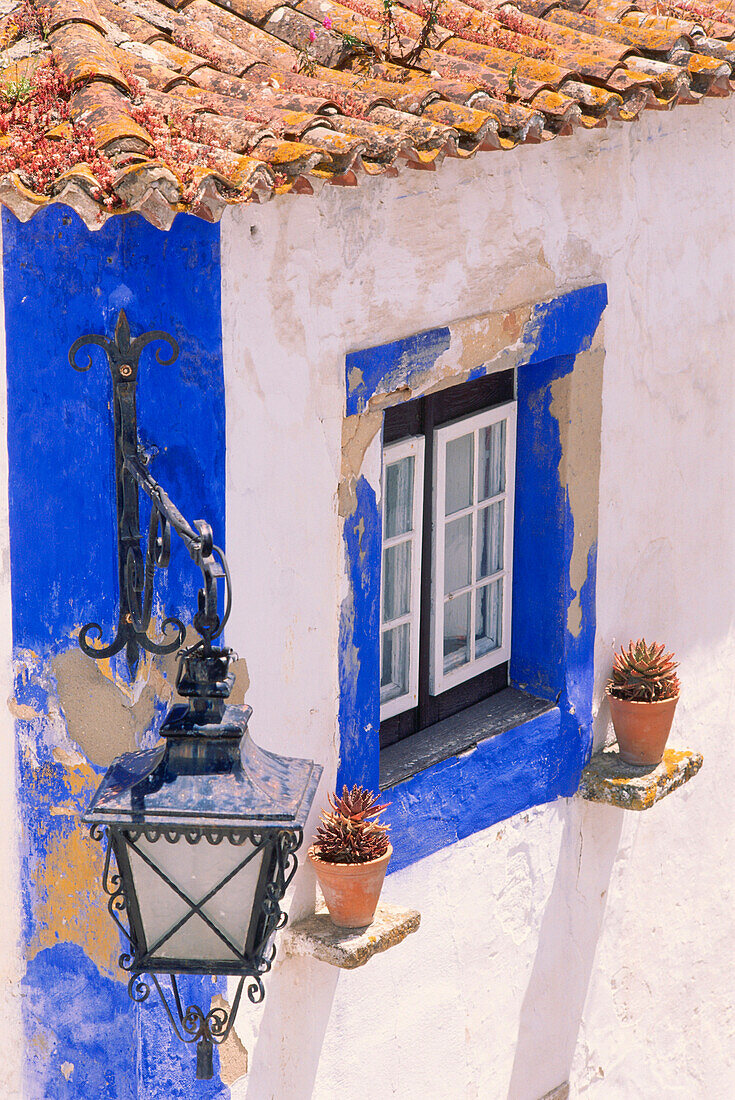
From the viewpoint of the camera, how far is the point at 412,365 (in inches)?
179

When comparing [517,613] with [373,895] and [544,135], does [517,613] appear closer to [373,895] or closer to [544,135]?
[373,895]

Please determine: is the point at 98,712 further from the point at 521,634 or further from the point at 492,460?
the point at 521,634

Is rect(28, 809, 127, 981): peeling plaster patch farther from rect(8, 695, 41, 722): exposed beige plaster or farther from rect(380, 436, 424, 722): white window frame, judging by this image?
rect(380, 436, 424, 722): white window frame

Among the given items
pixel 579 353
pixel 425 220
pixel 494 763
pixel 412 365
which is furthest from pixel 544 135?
pixel 494 763

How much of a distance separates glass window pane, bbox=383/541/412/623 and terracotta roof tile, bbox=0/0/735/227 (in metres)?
1.38

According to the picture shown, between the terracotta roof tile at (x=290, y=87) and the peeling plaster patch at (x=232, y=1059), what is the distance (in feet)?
7.48

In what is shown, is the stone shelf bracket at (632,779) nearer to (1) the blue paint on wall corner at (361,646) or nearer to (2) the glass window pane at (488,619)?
(2) the glass window pane at (488,619)

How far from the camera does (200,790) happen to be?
3090 millimetres

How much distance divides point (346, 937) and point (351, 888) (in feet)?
0.47

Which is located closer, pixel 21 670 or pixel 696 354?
pixel 21 670

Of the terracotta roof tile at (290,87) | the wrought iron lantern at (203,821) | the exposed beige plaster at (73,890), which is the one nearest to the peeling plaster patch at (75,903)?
the exposed beige plaster at (73,890)

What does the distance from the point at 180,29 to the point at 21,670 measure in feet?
5.77

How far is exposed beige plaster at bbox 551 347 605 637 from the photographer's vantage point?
5.36 metres

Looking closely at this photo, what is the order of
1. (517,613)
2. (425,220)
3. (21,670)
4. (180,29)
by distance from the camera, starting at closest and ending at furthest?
(21,670)
(180,29)
(425,220)
(517,613)
